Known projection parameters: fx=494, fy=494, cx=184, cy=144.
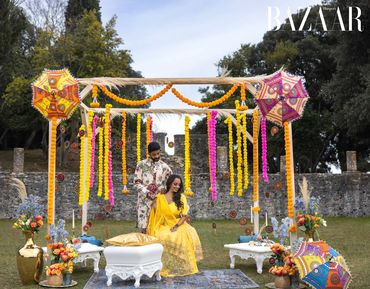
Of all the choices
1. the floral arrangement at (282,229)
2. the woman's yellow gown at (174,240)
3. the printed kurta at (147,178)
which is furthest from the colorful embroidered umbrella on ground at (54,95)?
the floral arrangement at (282,229)

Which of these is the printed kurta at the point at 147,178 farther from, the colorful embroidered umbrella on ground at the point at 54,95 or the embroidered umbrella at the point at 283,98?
the embroidered umbrella at the point at 283,98

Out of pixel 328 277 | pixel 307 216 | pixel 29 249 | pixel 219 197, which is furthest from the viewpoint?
pixel 219 197

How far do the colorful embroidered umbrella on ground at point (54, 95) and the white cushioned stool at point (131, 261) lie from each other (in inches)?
81.8

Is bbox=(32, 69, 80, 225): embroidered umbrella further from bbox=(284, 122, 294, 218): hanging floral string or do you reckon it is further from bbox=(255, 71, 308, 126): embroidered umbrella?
bbox=(284, 122, 294, 218): hanging floral string

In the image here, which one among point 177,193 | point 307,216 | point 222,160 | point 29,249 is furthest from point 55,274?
point 222,160

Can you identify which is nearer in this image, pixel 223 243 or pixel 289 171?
pixel 289 171

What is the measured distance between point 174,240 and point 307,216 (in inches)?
76.5

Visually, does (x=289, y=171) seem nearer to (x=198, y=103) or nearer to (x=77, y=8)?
(x=198, y=103)

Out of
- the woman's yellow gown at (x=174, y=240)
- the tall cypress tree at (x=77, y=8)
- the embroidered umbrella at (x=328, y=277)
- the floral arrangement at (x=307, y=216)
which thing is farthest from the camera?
the tall cypress tree at (x=77, y=8)

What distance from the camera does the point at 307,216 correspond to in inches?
246

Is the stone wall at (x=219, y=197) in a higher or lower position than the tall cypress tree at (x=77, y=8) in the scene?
lower

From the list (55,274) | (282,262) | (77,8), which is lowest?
(55,274)

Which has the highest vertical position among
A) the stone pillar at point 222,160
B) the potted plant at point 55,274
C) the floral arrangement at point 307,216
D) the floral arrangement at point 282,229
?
the stone pillar at point 222,160

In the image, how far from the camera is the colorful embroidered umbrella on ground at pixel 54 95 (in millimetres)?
6938
